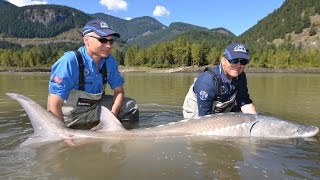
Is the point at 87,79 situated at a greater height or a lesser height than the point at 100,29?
lesser

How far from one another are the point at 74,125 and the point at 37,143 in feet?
8.82

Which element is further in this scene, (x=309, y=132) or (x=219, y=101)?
(x=219, y=101)

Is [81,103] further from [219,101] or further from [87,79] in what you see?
[219,101]

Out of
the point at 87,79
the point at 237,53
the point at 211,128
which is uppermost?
the point at 237,53

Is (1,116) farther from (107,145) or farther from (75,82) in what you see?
(107,145)

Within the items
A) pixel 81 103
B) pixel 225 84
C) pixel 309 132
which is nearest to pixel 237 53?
pixel 225 84

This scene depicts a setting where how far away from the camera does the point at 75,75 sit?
27.4 ft

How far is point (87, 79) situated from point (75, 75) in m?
0.33

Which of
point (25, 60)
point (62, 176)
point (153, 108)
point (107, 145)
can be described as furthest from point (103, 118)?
point (25, 60)

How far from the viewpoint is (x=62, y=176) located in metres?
5.64

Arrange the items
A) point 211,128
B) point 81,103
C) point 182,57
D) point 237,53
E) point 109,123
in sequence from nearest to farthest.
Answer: point 109,123, point 211,128, point 237,53, point 81,103, point 182,57

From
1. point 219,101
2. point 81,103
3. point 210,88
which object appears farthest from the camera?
point 81,103

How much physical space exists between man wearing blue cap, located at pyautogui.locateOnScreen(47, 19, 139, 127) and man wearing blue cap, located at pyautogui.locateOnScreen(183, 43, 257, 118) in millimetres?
1898

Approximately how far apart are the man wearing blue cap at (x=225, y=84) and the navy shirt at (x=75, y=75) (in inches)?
76.2
